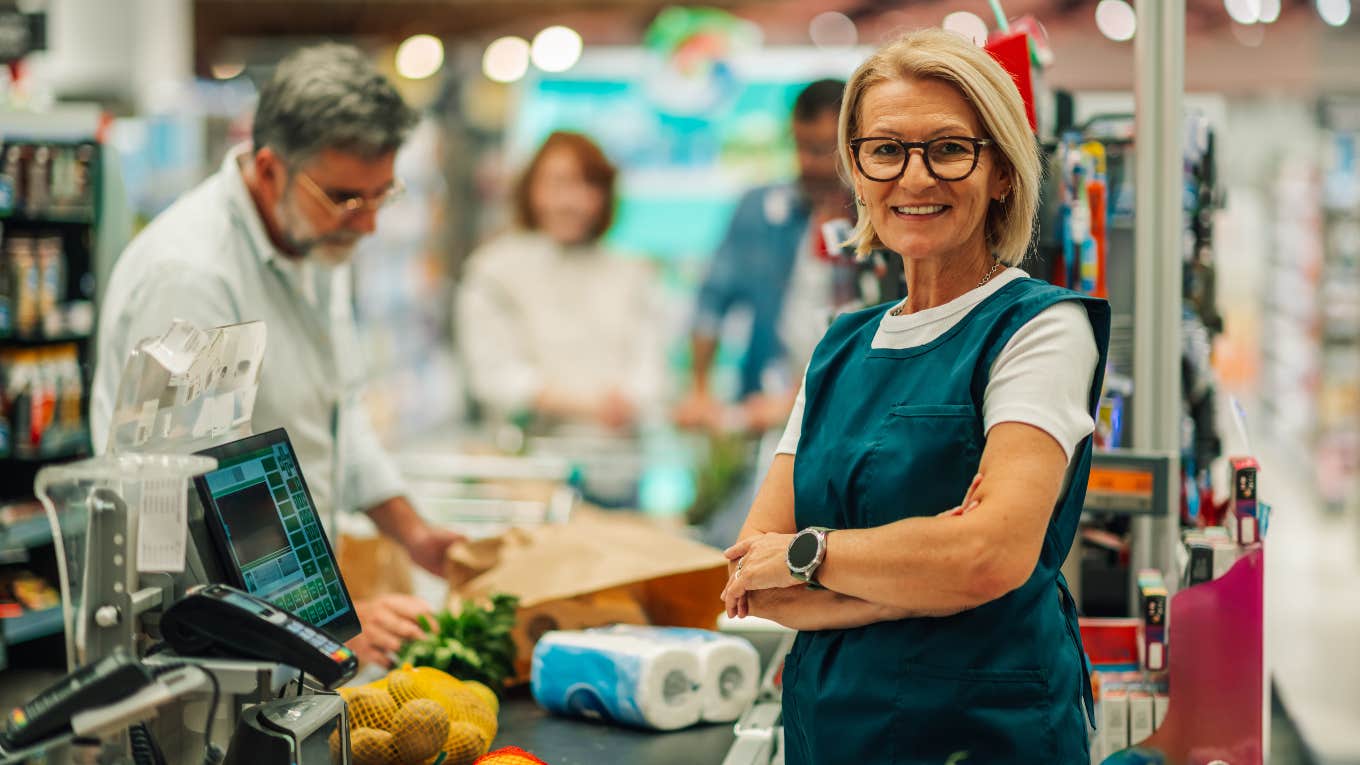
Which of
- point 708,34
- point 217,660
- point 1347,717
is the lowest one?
point 1347,717

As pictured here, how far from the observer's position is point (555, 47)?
30.5 feet

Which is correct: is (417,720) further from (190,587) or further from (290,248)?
(290,248)

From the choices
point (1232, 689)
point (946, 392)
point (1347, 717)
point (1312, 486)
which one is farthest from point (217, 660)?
point (1312, 486)

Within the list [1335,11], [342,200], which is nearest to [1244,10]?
[1335,11]

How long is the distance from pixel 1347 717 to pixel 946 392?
17.3 feet

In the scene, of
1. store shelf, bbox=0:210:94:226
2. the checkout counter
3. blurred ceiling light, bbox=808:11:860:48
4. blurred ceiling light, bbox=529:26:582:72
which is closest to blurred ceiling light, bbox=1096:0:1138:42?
blurred ceiling light, bbox=808:11:860:48

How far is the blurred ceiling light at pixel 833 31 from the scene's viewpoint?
10.7 m

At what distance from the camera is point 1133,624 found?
98.7 inches

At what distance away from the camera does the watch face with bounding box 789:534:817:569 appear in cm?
169

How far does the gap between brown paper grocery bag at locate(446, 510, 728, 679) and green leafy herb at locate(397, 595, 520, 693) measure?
0.04 metres

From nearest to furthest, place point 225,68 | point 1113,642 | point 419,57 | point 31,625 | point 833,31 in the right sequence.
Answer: point 1113,642 < point 31,625 < point 419,57 < point 225,68 < point 833,31

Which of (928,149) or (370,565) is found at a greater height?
(928,149)

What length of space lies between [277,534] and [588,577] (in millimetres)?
865

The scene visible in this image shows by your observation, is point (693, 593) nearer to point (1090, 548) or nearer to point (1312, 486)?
point (1090, 548)
